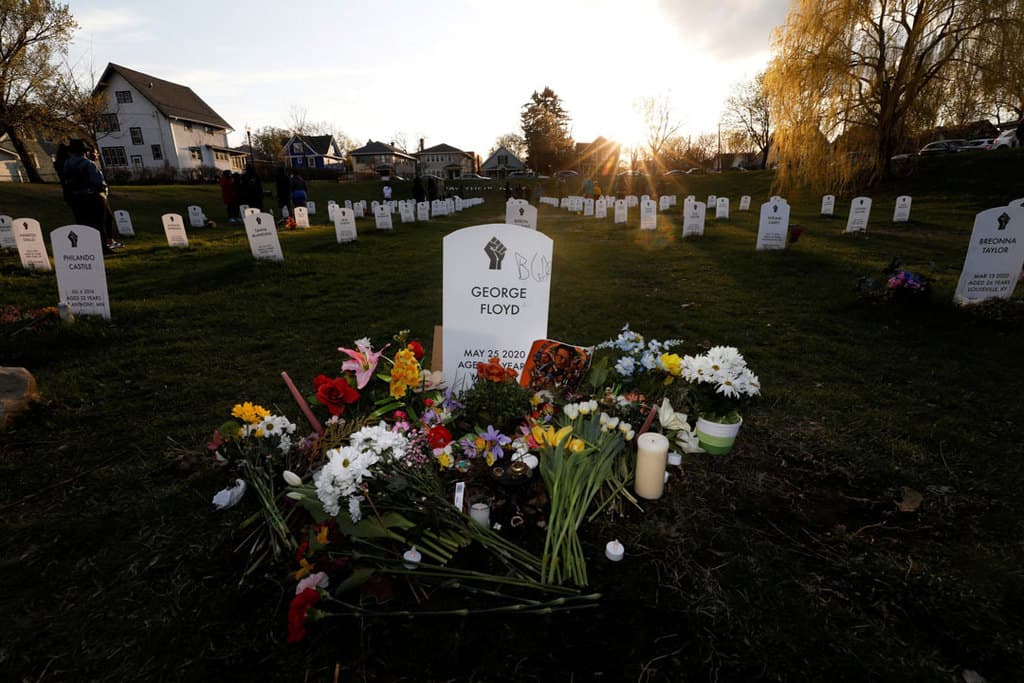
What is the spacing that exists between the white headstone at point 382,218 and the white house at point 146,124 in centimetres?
3403

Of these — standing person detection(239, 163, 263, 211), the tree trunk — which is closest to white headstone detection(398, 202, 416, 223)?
standing person detection(239, 163, 263, 211)

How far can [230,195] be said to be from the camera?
15.8 m

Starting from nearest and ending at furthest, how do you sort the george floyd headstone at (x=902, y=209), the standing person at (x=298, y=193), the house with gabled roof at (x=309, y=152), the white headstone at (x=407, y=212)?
the george floyd headstone at (x=902, y=209) → the standing person at (x=298, y=193) → the white headstone at (x=407, y=212) → the house with gabled roof at (x=309, y=152)

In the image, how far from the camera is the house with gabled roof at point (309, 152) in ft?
214

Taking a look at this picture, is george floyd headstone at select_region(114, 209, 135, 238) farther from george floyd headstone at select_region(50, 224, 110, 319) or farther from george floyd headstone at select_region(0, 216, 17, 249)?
george floyd headstone at select_region(50, 224, 110, 319)

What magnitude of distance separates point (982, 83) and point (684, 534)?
20737 mm

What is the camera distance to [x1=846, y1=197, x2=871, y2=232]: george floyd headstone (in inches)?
508

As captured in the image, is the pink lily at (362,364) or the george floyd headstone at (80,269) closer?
the pink lily at (362,364)

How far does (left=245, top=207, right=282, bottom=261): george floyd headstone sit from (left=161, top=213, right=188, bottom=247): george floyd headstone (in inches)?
147

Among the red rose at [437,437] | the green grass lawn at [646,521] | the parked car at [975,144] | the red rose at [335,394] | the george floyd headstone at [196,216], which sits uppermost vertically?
the parked car at [975,144]

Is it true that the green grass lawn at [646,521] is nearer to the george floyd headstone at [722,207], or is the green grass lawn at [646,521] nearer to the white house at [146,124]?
the george floyd headstone at [722,207]

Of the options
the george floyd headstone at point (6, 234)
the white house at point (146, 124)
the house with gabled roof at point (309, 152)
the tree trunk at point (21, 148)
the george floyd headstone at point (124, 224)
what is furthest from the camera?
the house with gabled roof at point (309, 152)

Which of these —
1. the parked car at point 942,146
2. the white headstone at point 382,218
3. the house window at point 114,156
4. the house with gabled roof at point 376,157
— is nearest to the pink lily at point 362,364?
the white headstone at point 382,218

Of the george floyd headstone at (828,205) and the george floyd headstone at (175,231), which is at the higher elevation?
the george floyd headstone at (828,205)
